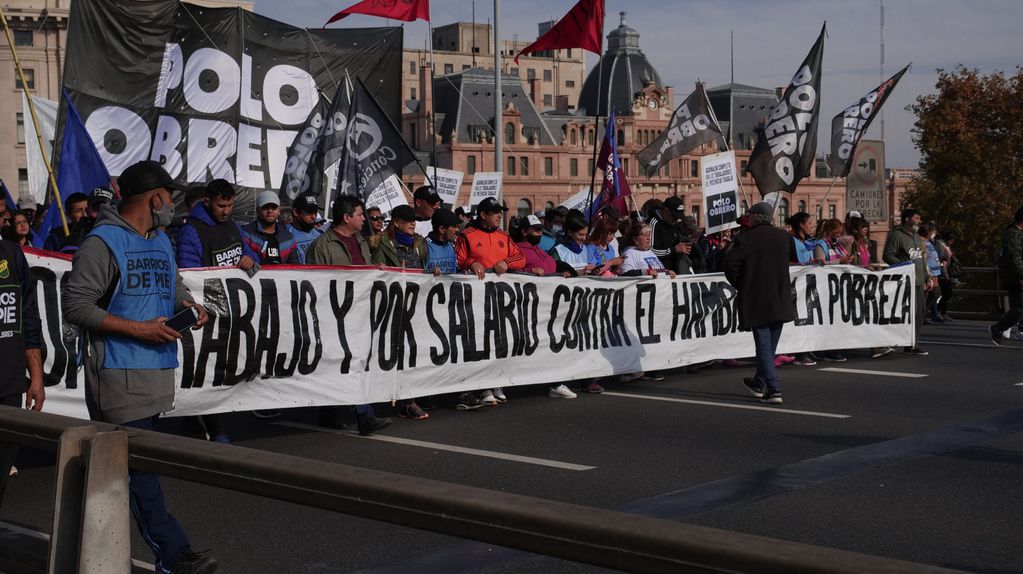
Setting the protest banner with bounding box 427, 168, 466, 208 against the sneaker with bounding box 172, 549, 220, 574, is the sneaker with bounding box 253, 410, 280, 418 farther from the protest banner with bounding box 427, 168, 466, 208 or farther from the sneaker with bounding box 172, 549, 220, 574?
the protest banner with bounding box 427, 168, 466, 208

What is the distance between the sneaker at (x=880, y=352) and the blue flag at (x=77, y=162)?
30.2ft

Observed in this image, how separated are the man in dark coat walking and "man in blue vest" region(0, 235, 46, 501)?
21.0 feet

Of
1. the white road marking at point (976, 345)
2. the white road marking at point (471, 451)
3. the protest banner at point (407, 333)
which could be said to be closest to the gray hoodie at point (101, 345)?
the white road marking at point (471, 451)

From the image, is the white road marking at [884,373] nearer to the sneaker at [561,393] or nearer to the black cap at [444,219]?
the sneaker at [561,393]

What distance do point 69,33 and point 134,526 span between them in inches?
320

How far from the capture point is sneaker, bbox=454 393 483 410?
35.2 feet

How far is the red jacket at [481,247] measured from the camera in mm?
11117

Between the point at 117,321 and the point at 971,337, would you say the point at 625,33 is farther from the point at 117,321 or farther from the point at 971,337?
the point at 117,321

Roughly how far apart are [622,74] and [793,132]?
118550 mm

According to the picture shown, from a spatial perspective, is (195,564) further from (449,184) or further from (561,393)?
(449,184)

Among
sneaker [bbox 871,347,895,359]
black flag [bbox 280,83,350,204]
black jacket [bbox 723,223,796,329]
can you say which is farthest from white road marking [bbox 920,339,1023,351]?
black flag [bbox 280,83,350,204]

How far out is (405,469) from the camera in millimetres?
7910

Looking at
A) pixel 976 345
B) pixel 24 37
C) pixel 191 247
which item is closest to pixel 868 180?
pixel 976 345

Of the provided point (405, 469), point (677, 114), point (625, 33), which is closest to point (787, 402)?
point (405, 469)
